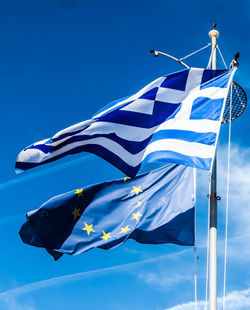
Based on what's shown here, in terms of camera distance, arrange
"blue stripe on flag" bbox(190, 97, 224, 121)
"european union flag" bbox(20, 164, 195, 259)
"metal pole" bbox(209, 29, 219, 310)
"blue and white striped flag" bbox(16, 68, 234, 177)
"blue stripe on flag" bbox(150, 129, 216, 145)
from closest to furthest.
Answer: "metal pole" bbox(209, 29, 219, 310) → "blue stripe on flag" bbox(150, 129, 216, 145) → "blue stripe on flag" bbox(190, 97, 224, 121) → "blue and white striped flag" bbox(16, 68, 234, 177) → "european union flag" bbox(20, 164, 195, 259)

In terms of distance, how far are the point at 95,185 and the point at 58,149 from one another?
2072 millimetres

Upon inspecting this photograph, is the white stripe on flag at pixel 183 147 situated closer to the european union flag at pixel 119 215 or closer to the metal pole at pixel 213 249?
the metal pole at pixel 213 249

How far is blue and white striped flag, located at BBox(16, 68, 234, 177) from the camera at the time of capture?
1322 cm

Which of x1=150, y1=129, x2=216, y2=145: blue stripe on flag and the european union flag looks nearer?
x1=150, y1=129, x2=216, y2=145: blue stripe on flag

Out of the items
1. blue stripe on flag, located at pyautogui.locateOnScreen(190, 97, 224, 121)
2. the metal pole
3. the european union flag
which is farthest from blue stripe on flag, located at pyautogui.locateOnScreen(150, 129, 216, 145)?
the european union flag

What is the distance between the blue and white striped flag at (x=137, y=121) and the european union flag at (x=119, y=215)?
1.38m

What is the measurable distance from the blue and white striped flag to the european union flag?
54.2 inches

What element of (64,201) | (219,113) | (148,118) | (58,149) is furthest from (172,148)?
(64,201)

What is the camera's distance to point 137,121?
46.8 feet

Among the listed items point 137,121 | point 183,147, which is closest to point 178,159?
point 183,147

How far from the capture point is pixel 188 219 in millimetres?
13852

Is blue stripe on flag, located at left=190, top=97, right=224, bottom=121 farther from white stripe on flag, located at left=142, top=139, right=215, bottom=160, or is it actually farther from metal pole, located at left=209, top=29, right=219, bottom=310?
metal pole, located at left=209, top=29, right=219, bottom=310

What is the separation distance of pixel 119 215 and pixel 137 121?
2839mm

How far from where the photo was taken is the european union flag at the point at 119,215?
1405 centimetres
